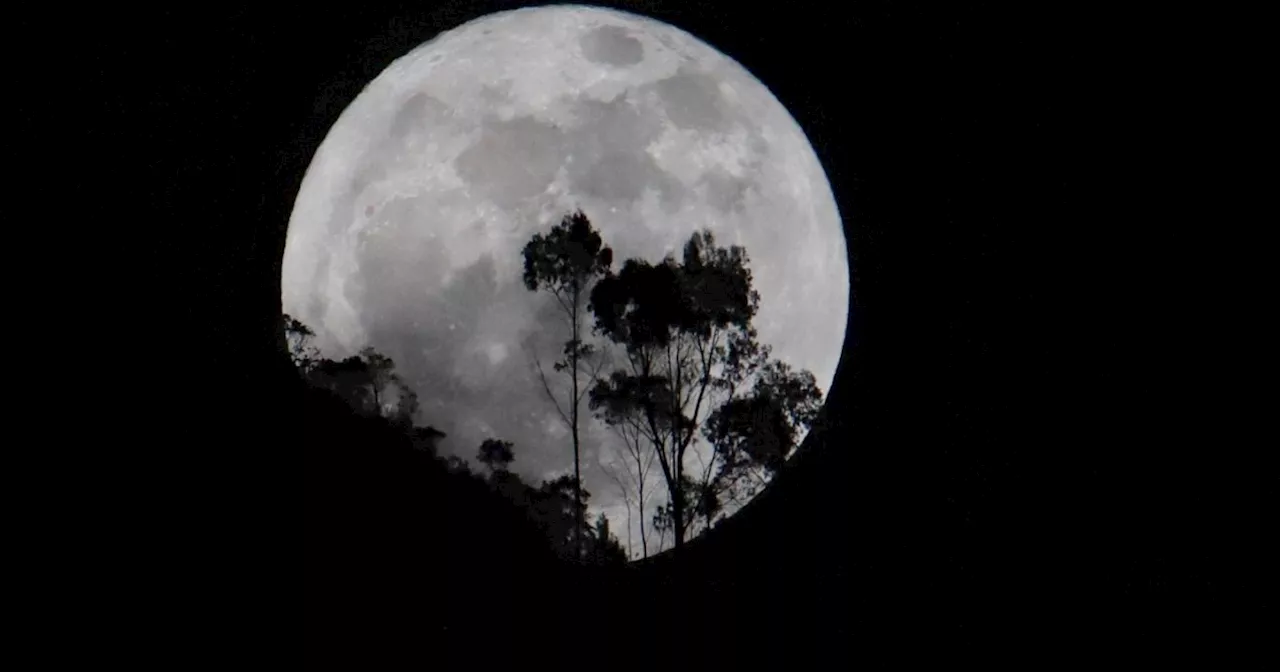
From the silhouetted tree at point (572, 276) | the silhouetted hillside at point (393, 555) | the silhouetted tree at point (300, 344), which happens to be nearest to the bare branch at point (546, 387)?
the silhouetted tree at point (572, 276)

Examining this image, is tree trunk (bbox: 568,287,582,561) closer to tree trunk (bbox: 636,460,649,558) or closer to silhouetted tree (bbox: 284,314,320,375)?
tree trunk (bbox: 636,460,649,558)

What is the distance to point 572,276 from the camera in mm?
8602

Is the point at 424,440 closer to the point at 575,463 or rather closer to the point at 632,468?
the point at 575,463

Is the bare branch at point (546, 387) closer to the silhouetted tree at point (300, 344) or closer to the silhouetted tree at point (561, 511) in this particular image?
the silhouetted tree at point (561, 511)

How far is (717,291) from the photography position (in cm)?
859

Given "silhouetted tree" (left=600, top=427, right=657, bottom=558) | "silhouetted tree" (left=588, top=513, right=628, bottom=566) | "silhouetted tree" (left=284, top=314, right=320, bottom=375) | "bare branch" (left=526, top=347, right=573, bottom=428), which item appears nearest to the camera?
"silhouetted tree" (left=284, top=314, right=320, bottom=375)

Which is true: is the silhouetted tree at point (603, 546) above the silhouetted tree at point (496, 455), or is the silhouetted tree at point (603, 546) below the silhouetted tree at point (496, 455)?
below

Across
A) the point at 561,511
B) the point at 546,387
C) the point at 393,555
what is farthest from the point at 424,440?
the point at 561,511

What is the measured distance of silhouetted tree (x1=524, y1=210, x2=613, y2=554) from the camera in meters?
8.04

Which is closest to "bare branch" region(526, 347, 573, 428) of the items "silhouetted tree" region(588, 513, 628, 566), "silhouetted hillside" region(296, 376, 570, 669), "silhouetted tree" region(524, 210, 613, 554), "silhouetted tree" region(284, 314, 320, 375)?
"silhouetted tree" region(524, 210, 613, 554)

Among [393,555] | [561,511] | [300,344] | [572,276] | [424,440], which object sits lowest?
[393,555]

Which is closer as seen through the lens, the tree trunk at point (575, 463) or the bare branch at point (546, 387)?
the bare branch at point (546, 387)

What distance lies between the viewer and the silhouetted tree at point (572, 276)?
804cm

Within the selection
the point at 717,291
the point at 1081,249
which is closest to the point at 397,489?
the point at 717,291
